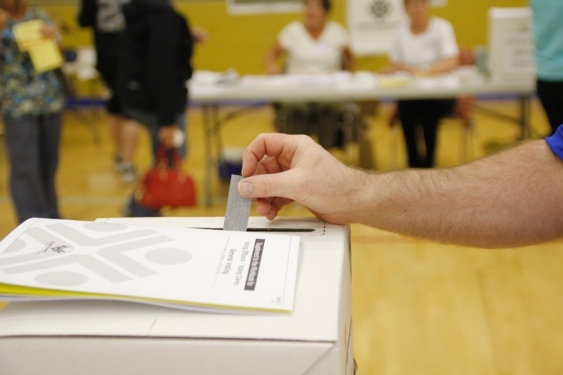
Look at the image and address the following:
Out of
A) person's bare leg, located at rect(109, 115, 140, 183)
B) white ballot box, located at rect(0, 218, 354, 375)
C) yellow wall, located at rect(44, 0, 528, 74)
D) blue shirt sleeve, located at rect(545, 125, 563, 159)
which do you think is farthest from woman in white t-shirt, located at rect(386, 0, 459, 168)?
white ballot box, located at rect(0, 218, 354, 375)

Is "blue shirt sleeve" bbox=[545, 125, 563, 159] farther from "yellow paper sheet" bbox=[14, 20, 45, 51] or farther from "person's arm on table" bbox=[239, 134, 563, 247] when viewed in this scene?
"yellow paper sheet" bbox=[14, 20, 45, 51]

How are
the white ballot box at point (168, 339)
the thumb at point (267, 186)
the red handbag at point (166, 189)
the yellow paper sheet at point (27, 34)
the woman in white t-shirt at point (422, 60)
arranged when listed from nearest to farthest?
the white ballot box at point (168, 339) → the thumb at point (267, 186) → the yellow paper sheet at point (27, 34) → the red handbag at point (166, 189) → the woman in white t-shirt at point (422, 60)

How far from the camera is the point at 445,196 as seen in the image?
952 mm

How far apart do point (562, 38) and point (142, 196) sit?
1.92 m

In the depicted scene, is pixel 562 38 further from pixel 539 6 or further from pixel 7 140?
pixel 7 140

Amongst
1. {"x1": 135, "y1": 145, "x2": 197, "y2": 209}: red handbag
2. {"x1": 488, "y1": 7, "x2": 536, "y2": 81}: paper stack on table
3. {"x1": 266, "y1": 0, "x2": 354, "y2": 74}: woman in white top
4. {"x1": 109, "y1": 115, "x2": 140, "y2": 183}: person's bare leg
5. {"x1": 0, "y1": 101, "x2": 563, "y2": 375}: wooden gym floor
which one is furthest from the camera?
{"x1": 266, "y1": 0, "x2": 354, "y2": 74}: woman in white top

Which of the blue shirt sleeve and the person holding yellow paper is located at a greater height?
the blue shirt sleeve

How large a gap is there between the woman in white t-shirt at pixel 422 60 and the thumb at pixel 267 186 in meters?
3.44

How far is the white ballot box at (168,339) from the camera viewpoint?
23.5 inches

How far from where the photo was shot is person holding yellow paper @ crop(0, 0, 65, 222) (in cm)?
289

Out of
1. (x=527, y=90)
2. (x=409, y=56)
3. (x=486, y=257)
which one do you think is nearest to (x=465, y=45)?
(x=409, y=56)

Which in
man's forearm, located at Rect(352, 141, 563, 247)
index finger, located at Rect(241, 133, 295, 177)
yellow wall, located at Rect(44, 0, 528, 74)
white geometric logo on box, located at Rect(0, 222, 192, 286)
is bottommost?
yellow wall, located at Rect(44, 0, 528, 74)

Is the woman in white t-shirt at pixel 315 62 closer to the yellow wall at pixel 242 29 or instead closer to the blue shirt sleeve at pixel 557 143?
the yellow wall at pixel 242 29

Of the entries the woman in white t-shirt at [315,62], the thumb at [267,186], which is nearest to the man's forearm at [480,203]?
the thumb at [267,186]
